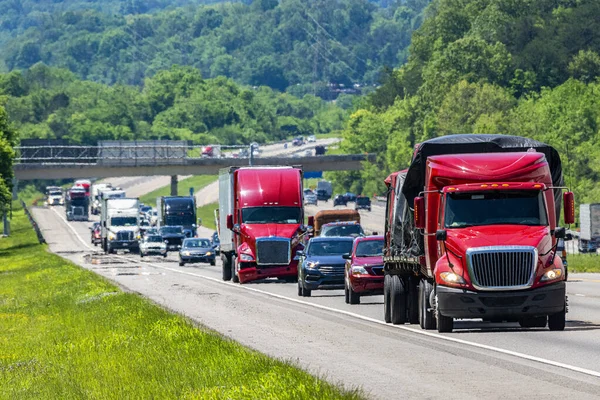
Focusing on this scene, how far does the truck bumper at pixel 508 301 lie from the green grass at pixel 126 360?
12.9 feet

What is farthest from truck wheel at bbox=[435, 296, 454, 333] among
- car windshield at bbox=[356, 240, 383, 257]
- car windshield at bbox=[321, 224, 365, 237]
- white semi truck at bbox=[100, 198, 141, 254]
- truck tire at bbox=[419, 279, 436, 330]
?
white semi truck at bbox=[100, 198, 141, 254]

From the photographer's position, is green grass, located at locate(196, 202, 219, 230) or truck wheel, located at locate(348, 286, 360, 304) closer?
truck wheel, located at locate(348, 286, 360, 304)

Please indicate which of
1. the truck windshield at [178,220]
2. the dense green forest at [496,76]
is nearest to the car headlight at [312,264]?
the truck windshield at [178,220]

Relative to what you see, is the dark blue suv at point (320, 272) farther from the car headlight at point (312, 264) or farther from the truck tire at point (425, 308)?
the truck tire at point (425, 308)

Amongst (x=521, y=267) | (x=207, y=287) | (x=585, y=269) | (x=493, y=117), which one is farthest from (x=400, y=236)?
(x=493, y=117)

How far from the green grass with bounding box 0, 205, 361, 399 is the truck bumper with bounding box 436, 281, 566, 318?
394 cm

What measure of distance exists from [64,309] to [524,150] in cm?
1386

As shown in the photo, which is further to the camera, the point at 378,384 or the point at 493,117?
the point at 493,117

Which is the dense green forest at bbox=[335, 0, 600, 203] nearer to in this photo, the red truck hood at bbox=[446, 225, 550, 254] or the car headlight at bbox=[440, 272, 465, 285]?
the red truck hood at bbox=[446, 225, 550, 254]

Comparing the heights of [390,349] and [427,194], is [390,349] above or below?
below

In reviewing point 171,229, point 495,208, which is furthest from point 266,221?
point 171,229

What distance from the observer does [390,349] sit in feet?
75.0

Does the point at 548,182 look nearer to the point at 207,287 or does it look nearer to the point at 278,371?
the point at 278,371

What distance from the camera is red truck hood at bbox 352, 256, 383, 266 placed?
36.2 m
